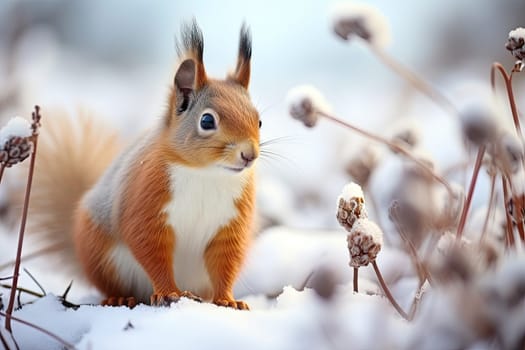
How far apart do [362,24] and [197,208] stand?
0.35 metres

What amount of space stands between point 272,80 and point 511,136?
89.7 inches

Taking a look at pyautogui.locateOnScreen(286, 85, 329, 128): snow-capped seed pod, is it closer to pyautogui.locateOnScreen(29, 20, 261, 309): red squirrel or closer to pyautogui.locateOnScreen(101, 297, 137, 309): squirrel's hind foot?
pyautogui.locateOnScreen(29, 20, 261, 309): red squirrel

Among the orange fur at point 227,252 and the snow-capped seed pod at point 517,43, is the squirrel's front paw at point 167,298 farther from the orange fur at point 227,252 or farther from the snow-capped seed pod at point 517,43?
the snow-capped seed pod at point 517,43

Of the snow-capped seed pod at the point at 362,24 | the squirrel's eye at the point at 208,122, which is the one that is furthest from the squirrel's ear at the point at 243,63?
the snow-capped seed pod at the point at 362,24

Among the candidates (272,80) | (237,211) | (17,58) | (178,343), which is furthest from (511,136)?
(272,80)

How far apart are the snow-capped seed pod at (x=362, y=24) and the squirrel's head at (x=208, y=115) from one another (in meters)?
0.20

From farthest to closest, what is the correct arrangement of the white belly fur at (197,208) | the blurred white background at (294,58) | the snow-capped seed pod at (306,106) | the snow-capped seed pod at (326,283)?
the blurred white background at (294,58), the white belly fur at (197,208), the snow-capped seed pod at (306,106), the snow-capped seed pod at (326,283)

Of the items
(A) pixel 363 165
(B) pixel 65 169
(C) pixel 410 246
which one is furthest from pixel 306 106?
(B) pixel 65 169

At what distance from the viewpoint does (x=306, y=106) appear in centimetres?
84

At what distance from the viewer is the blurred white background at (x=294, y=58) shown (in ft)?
7.26

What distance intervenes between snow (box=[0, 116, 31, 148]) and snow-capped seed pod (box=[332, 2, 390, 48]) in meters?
0.34

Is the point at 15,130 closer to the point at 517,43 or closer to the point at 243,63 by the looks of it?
the point at 243,63

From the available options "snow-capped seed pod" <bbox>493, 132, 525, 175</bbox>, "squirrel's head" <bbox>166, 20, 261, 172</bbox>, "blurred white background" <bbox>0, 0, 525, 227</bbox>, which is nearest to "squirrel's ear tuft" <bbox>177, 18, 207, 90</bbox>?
"squirrel's head" <bbox>166, 20, 261, 172</bbox>

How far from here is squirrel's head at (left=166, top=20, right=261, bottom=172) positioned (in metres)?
0.91
